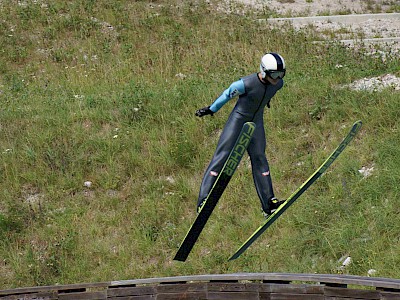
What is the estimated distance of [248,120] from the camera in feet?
27.1

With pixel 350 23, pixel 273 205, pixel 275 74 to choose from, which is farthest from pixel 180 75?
pixel 275 74

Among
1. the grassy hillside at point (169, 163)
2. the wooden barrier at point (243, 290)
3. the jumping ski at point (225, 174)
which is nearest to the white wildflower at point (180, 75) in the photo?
the grassy hillside at point (169, 163)

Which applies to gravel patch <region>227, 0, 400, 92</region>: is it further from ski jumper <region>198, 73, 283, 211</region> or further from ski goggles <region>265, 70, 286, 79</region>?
ski goggles <region>265, 70, 286, 79</region>

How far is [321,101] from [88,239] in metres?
4.70

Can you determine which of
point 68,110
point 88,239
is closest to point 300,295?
point 88,239

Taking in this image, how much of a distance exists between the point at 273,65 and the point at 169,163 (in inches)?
176

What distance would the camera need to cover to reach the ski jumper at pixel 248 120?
8047 millimetres

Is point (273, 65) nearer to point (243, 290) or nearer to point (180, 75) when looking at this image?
point (243, 290)

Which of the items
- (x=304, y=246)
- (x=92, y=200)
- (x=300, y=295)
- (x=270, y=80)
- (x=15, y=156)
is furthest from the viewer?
(x=15, y=156)

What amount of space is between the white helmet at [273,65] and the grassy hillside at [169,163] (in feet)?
9.07

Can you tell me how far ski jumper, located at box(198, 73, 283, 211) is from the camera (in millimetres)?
8047

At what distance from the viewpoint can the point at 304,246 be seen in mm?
9758

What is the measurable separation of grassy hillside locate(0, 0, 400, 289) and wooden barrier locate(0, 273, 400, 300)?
5.65 ft

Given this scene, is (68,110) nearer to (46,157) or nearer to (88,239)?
(46,157)
